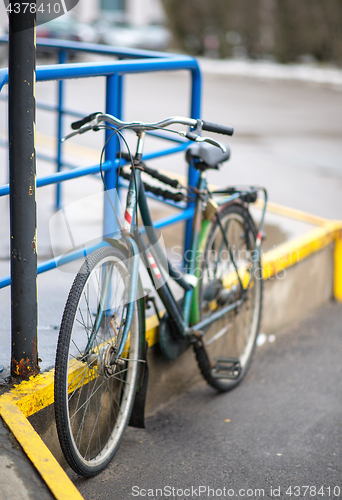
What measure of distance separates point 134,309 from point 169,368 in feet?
2.67

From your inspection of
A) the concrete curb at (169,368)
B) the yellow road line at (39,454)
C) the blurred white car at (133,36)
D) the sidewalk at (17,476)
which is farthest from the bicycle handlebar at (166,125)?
the blurred white car at (133,36)

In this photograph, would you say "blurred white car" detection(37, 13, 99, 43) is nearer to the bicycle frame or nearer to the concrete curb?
the concrete curb

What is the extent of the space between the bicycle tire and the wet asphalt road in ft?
0.62

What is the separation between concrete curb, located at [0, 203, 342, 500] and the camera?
2.14 m

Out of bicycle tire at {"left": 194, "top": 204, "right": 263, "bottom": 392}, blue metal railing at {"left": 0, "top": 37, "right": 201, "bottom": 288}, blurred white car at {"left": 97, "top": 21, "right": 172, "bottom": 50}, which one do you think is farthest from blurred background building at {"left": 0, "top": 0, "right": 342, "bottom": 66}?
bicycle tire at {"left": 194, "top": 204, "right": 263, "bottom": 392}

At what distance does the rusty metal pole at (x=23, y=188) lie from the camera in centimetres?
224

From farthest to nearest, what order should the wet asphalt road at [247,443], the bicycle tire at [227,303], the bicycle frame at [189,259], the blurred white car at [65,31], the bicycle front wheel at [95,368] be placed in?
the blurred white car at [65,31] → the bicycle tire at [227,303] → the wet asphalt road at [247,443] → the bicycle frame at [189,259] → the bicycle front wheel at [95,368]

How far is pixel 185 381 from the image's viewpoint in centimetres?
357

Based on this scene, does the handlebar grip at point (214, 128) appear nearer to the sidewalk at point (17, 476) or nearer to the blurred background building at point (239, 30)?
the sidewalk at point (17, 476)

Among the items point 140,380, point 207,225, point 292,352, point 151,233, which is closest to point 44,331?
point 140,380

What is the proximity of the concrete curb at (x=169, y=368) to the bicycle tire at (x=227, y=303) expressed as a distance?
21 cm

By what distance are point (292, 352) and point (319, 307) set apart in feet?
3.17

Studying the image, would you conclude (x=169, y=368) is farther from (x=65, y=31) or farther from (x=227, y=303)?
(x=65, y=31)

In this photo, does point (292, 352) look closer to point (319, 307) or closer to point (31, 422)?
point (319, 307)
